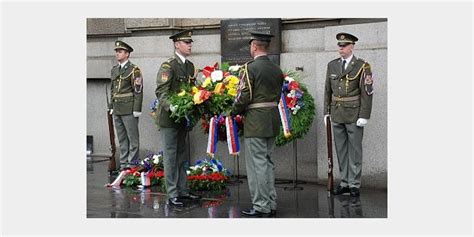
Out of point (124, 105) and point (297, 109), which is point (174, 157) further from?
point (124, 105)

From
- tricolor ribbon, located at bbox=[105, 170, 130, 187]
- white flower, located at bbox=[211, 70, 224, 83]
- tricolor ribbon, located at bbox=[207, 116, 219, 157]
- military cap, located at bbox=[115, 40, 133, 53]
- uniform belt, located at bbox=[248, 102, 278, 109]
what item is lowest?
tricolor ribbon, located at bbox=[105, 170, 130, 187]

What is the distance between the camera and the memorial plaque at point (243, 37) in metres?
11.4

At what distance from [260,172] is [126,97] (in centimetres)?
452

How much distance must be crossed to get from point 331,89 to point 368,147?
3.22 ft

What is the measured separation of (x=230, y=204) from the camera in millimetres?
9742

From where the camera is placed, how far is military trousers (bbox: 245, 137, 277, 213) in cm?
868

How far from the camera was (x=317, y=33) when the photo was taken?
36.8ft

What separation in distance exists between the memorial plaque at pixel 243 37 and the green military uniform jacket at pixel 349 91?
1.28m

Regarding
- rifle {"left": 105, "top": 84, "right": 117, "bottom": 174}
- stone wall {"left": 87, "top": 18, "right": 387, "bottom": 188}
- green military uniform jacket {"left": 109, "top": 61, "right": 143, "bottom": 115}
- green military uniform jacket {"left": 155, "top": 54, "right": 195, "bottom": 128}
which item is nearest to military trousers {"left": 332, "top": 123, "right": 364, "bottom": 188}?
stone wall {"left": 87, "top": 18, "right": 387, "bottom": 188}

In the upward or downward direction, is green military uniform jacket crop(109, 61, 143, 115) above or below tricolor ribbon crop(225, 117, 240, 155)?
above

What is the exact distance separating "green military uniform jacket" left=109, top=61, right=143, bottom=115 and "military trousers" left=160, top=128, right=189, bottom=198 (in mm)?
2912

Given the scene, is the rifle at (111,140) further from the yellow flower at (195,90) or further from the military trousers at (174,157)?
the yellow flower at (195,90)

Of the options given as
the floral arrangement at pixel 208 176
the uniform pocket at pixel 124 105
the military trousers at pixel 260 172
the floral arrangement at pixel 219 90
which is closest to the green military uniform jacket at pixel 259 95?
the military trousers at pixel 260 172

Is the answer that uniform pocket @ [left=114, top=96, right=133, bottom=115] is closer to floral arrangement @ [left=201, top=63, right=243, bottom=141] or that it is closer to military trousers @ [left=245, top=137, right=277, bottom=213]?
floral arrangement @ [left=201, top=63, right=243, bottom=141]
